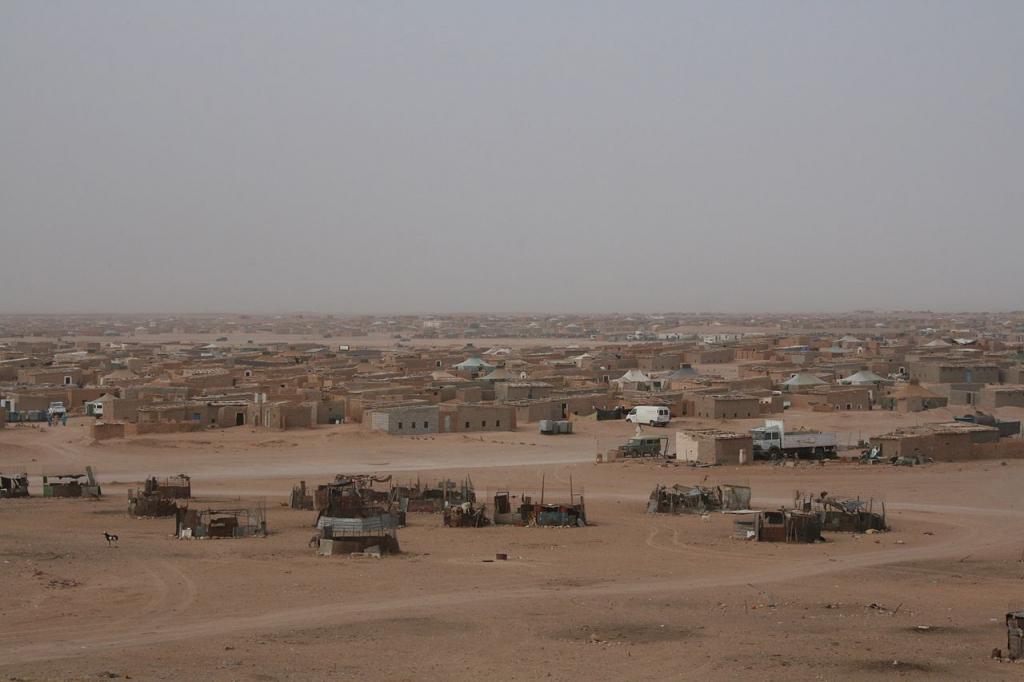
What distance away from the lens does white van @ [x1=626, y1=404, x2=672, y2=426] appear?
2173 inches

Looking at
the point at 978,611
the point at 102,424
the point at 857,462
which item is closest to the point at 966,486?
the point at 857,462

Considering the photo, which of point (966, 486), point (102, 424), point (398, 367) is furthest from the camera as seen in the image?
point (398, 367)

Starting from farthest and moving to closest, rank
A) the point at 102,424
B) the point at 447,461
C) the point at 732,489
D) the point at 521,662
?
the point at 102,424
the point at 447,461
the point at 732,489
the point at 521,662

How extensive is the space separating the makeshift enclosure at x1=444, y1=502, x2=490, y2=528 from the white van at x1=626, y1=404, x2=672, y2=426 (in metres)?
24.2

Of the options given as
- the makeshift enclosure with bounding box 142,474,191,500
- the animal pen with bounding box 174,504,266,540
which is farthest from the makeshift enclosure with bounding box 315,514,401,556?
the makeshift enclosure with bounding box 142,474,191,500

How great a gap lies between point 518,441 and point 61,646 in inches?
1315

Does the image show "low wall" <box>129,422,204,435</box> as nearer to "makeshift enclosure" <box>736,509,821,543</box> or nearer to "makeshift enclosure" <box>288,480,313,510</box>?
"makeshift enclosure" <box>288,480,313,510</box>

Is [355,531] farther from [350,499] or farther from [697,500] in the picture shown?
[697,500]

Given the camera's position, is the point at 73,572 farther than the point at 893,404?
No

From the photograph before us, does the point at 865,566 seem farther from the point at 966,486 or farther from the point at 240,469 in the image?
the point at 240,469

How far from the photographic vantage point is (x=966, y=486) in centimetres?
3866

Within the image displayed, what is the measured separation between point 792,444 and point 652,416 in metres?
11.9

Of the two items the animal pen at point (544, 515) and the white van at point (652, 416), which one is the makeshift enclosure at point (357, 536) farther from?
the white van at point (652, 416)

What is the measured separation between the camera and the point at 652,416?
55.3m
